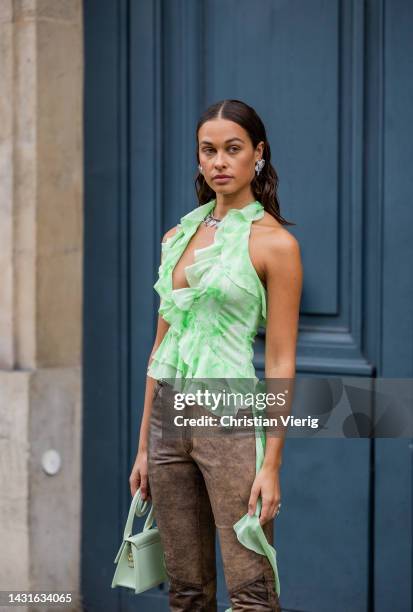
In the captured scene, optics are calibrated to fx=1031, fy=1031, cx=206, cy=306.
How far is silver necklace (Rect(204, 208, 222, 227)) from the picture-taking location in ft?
8.75

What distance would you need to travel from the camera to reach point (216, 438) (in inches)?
97.7

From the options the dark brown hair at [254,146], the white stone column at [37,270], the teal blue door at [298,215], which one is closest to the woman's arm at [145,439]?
the dark brown hair at [254,146]

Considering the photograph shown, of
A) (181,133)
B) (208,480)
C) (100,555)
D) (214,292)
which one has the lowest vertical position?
(100,555)

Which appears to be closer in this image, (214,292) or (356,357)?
(214,292)

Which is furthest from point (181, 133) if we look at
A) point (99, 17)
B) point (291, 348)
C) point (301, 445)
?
point (291, 348)

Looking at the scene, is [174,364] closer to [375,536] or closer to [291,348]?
[291,348]

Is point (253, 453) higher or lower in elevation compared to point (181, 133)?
lower

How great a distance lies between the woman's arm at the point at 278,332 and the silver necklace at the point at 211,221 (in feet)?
0.74

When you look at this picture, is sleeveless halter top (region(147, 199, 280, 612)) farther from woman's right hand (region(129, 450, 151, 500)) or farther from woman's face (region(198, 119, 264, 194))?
woman's right hand (region(129, 450, 151, 500))

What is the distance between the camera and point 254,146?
8.39 ft

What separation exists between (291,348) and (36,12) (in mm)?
1889
